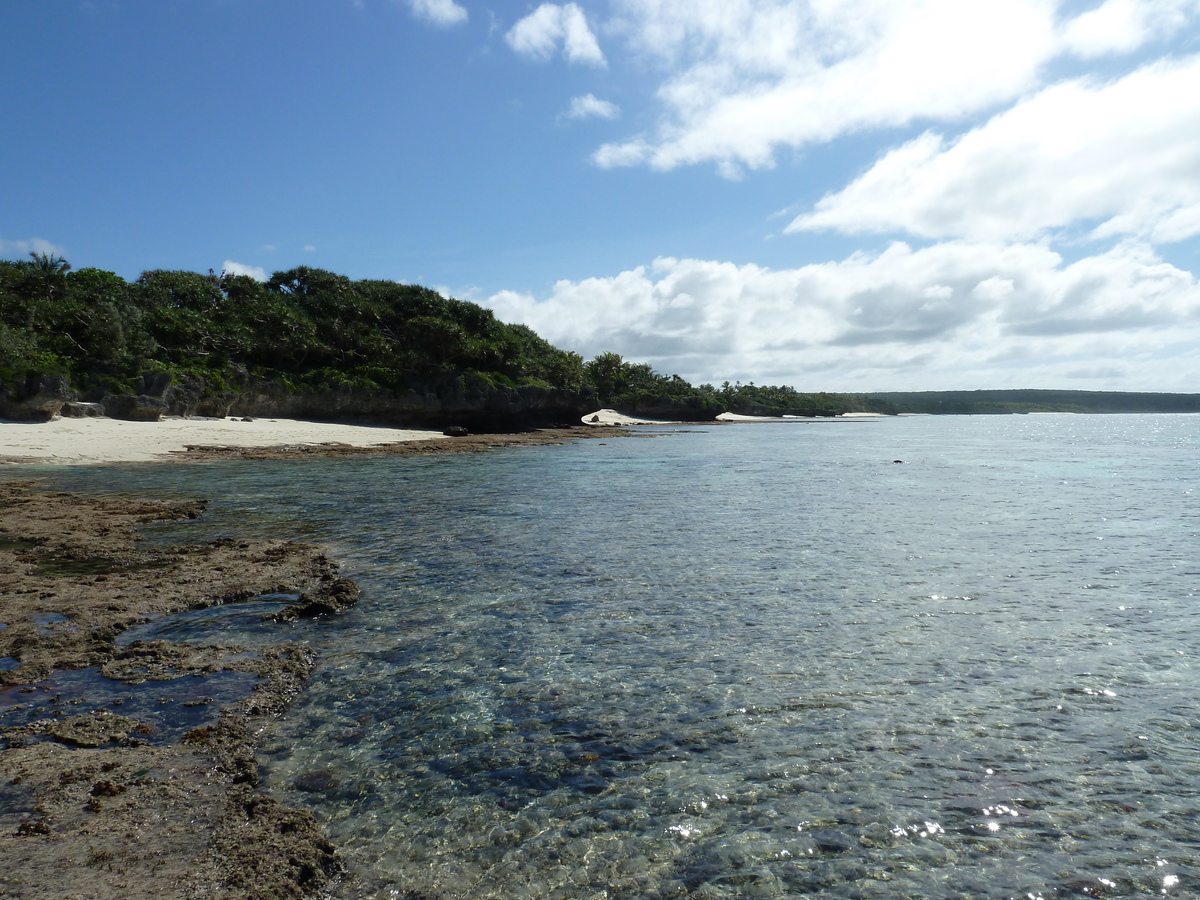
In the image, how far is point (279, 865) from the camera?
4031 mm

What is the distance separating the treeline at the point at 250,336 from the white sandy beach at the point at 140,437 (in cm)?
304

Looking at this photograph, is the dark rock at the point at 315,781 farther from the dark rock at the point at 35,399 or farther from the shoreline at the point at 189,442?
the dark rock at the point at 35,399

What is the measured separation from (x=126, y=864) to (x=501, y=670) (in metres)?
3.89

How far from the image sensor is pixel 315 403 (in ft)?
184

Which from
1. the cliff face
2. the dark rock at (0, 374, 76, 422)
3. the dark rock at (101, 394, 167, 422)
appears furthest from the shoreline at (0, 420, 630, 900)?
the dark rock at (101, 394, 167, 422)

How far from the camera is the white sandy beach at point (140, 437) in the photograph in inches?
1163

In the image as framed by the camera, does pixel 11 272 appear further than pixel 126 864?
Yes

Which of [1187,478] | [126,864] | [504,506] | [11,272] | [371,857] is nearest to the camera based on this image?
[126,864]

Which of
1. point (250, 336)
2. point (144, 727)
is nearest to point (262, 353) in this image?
point (250, 336)

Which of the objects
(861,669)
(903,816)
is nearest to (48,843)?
(903,816)

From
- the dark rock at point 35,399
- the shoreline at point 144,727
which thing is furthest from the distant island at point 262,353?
the shoreline at point 144,727

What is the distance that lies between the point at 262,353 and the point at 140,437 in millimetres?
26565

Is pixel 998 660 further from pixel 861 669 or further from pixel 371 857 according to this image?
pixel 371 857

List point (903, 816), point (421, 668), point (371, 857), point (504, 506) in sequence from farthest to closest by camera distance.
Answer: point (504, 506) < point (421, 668) < point (903, 816) < point (371, 857)
